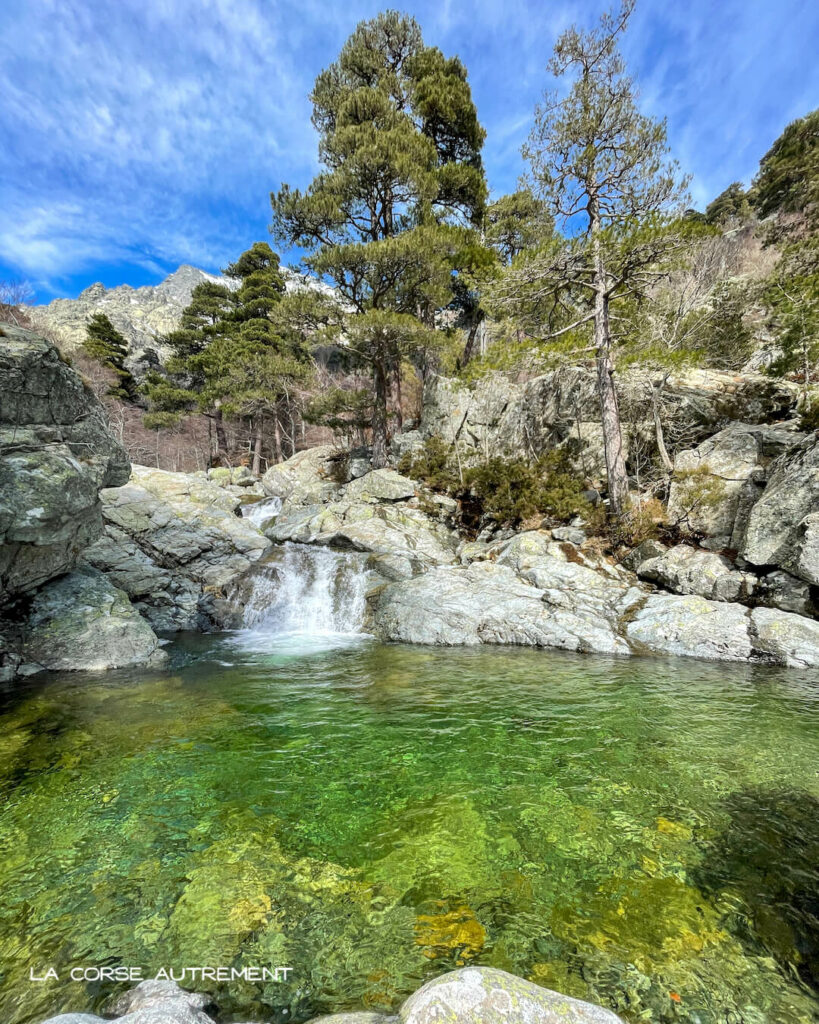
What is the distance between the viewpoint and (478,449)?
2450 cm

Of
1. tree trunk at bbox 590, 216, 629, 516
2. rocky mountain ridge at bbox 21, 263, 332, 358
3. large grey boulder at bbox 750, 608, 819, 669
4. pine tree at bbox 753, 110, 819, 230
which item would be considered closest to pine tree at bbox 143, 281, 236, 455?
rocky mountain ridge at bbox 21, 263, 332, 358

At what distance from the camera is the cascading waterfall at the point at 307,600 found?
1383cm

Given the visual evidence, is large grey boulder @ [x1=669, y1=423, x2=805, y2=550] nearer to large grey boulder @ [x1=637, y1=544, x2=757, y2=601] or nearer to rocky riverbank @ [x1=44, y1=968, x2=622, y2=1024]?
large grey boulder @ [x1=637, y1=544, x2=757, y2=601]

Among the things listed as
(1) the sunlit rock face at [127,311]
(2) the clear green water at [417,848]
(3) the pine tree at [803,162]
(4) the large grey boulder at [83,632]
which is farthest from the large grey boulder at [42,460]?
(1) the sunlit rock face at [127,311]

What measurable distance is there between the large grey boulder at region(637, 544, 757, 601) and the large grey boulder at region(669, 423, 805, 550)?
0.83 meters

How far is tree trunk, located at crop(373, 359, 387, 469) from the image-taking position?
23453 mm

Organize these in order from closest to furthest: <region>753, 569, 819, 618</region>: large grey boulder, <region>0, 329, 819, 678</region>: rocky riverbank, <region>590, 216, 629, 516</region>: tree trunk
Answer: <region>0, 329, 819, 678</region>: rocky riverbank < <region>753, 569, 819, 618</region>: large grey boulder < <region>590, 216, 629, 516</region>: tree trunk

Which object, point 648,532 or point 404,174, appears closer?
point 648,532

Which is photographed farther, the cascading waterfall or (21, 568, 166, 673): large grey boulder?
the cascading waterfall

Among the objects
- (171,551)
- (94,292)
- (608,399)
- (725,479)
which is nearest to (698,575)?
(725,479)

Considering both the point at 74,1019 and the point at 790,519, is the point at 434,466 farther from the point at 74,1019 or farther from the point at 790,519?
the point at 74,1019

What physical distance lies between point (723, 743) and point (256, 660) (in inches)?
375

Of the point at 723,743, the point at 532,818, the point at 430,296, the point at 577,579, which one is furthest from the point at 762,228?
the point at 532,818

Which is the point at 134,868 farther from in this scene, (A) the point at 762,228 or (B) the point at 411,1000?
(A) the point at 762,228
